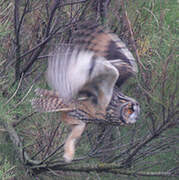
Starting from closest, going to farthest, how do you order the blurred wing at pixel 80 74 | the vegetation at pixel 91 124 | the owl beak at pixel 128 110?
1. the blurred wing at pixel 80 74
2. the owl beak at pixel 128 110
3. the vegetation at pixel 91 124

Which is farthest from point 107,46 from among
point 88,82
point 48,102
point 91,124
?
point 91,124

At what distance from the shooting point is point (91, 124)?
302 centimetres

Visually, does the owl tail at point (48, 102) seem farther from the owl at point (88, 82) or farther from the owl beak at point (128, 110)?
the owl beak at point (128, 110)

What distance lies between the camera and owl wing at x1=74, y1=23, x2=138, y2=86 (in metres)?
2.19

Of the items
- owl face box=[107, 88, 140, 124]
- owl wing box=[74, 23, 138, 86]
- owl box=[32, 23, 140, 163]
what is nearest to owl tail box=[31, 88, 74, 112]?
owl box=[32, 23, 140, 163]

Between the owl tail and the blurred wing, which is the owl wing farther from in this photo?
the owl tail

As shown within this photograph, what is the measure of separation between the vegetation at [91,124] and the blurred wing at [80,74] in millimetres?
422

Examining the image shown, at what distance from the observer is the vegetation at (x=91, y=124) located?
2551 mm

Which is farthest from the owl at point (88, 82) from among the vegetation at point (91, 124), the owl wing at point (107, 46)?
the vegetation at point (91, 124)

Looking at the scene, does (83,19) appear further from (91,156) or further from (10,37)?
(91,156)

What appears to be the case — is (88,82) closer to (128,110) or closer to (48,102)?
(128,110)

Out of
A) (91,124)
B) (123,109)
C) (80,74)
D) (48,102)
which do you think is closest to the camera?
(80,74)

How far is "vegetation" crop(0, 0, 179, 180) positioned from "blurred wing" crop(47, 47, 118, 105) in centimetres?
42

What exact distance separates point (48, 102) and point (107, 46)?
1.54 feet
